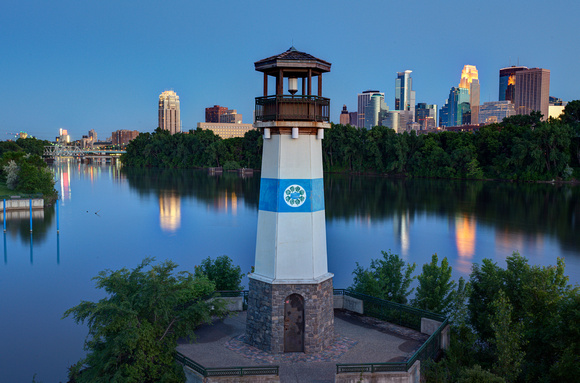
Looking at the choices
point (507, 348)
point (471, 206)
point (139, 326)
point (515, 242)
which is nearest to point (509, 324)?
point (507, 348)

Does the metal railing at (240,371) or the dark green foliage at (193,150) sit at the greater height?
the dark green foliage at (193,150)

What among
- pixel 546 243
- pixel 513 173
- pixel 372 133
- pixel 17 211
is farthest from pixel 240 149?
pixel 546 243

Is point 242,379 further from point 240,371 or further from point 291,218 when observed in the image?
point 291,218

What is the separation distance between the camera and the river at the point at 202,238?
2523 cm

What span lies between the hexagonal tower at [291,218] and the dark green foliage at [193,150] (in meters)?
121

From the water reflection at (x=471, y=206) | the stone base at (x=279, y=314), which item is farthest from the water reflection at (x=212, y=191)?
the stone base at (x=279, y=314)

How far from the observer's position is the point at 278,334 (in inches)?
634

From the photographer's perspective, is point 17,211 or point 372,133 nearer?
point 17,211

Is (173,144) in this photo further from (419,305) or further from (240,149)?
(419,305)

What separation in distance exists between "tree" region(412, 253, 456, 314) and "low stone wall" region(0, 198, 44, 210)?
5654 centimetres

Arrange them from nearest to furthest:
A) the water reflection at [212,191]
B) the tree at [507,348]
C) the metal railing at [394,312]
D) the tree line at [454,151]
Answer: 1. the tree at [507,348]
2. the metal railing at [394,312]
3. the water reflection at [212,191]
4. the tree line at [454,151]

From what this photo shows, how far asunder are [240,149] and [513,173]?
3323 inches

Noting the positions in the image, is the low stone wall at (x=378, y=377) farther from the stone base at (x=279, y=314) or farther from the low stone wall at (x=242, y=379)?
the stone base at (x=279, y=314)

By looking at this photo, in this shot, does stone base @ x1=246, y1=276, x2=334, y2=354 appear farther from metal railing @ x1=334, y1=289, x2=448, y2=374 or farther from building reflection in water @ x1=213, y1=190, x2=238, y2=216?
building reflection in water @ x1=213, y1=190, x2=238, y2=216
